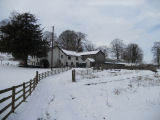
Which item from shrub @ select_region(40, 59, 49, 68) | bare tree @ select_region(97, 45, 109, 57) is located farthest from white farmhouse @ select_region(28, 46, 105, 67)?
bare tree @ select_region(97, 45, 109, 57)

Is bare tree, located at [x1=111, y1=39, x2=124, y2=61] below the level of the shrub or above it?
above

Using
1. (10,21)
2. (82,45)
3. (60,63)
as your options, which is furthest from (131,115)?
(82,45)

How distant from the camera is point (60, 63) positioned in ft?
172

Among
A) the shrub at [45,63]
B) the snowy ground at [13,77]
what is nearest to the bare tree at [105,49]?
the shrub at [45,63]

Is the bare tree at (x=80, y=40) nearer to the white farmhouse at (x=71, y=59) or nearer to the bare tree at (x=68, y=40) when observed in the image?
the bare tree at (x=68, y=40)

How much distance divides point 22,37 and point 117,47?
57484mm

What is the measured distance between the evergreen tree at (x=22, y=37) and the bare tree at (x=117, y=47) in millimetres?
51171

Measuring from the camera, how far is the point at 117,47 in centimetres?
8212

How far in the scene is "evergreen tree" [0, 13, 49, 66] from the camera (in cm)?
3634

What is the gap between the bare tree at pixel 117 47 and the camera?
82062 mm

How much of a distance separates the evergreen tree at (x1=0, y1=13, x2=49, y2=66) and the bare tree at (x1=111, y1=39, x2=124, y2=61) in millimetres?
51171

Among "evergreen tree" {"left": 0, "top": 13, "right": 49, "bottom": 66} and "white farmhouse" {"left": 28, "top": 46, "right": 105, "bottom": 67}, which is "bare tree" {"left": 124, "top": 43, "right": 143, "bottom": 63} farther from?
"evergreen tree" {"left": 0, "top": 13, "right": 49, "bottom": 66}

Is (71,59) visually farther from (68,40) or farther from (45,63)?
(68,40)

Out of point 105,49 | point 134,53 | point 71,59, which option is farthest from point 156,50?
point 71,59
